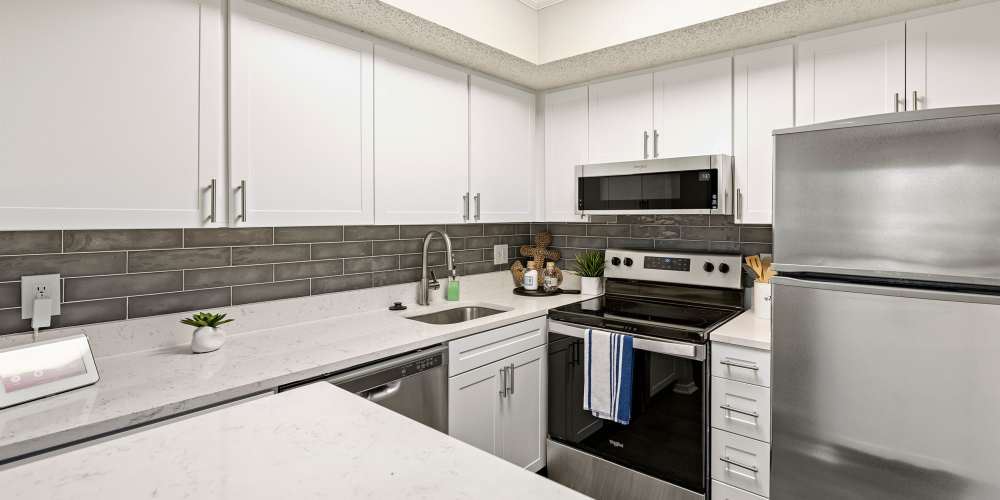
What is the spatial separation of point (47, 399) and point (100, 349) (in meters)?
0.36

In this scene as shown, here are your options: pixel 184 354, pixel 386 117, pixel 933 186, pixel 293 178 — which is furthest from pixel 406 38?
pixel 933 186

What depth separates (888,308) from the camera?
4.69 feet

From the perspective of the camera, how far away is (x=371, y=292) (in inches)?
95.5

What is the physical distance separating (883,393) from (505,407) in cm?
142

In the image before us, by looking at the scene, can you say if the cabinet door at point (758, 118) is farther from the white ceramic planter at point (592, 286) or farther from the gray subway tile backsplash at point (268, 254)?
the gray subway tile backsplash at point (268, 254)

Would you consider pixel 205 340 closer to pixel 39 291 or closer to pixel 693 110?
pixel 39 291

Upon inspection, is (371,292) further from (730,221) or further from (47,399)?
(730,221)

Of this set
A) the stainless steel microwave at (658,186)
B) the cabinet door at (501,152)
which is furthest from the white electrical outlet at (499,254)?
the stainless steel microwave at (658,186)

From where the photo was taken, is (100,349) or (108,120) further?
(100,349)

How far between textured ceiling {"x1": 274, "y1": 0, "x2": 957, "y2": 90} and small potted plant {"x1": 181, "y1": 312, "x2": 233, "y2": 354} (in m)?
1.19

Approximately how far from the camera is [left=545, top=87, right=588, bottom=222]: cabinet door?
2.87 metres

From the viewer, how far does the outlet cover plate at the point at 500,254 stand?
3172mm

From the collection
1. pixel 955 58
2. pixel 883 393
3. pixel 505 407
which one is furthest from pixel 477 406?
pixel 955 58

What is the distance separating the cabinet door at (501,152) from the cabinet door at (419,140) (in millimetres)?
83
